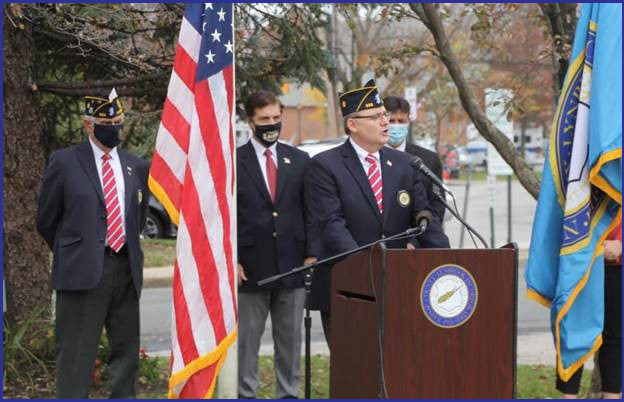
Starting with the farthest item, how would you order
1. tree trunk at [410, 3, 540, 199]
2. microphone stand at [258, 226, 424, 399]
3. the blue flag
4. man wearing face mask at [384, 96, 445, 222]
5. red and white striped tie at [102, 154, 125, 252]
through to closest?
man wearing face mask at [384, 96, 445, 222], tree trunk at [410, 3, 540, 199], red and white striped tie at [102, 154, 125, 252], microphone stand at [258, 226, 424, 399], the blue flag

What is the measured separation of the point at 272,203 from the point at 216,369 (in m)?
1.65

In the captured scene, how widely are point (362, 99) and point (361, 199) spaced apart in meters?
0.58

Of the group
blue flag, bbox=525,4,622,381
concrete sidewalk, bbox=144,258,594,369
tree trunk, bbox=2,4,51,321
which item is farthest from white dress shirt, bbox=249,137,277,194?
concrete sidewalk, bbox=144,258,594,369

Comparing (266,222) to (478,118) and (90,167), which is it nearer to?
(90,167)

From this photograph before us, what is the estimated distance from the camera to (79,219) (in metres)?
6.18

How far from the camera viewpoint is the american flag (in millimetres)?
5539

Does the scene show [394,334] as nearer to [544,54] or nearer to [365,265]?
[365,265]

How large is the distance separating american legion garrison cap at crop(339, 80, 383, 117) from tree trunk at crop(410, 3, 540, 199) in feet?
5.00

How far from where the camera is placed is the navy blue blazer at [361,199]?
596cm

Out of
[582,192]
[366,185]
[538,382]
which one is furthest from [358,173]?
[538,382]

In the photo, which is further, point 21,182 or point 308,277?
point 21,182

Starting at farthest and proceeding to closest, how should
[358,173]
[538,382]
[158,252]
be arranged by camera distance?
[158,252] → [538,382] → [358,173]

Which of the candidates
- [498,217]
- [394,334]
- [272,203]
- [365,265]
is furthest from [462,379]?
[498,217]

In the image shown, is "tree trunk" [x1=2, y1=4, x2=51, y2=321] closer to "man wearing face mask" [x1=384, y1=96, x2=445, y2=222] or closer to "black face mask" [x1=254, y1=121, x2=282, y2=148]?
"black face mask" [x1=254, y1=121, x2=282, y2=148]
